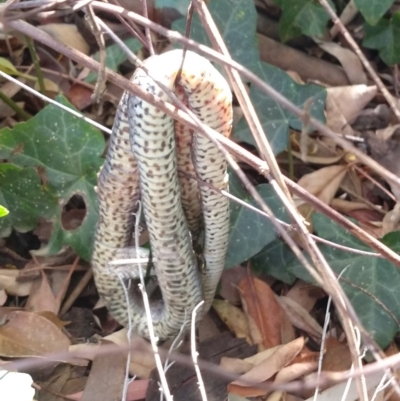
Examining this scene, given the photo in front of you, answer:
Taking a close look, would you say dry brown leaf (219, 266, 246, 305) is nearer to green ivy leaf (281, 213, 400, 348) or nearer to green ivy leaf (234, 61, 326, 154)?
green ivy leaf (281, 213, 400, 348)

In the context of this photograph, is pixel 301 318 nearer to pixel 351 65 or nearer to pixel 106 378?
pixel 106 378

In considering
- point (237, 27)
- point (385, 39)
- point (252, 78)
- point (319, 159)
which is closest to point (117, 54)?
point (237, 27)

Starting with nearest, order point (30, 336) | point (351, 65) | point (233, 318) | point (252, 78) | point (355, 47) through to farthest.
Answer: point (252, 78) < point (355, 47) < point (30, 336) < point (233, 318) < point (351, 65)

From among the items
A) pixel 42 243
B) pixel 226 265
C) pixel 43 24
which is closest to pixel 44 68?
pixel 43 24

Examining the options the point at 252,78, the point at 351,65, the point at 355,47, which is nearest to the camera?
the point at 252,78

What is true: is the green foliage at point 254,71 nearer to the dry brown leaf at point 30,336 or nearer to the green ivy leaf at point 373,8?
the green ivy leaf at point 373,8

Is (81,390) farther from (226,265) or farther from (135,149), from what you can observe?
(135,149)
